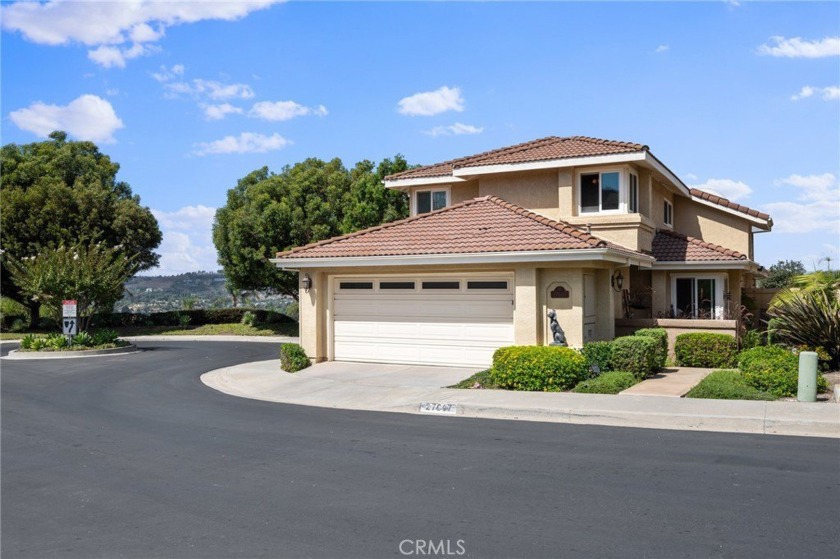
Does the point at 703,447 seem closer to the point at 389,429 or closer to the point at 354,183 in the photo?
the point at 389,429

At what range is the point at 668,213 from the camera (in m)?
25.4

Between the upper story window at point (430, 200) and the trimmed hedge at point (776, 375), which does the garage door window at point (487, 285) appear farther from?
the upper story window at point (430, 200)

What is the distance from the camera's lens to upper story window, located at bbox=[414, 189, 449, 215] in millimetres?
24703

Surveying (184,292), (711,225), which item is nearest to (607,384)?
(711,225)

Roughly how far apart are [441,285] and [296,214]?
767 inches

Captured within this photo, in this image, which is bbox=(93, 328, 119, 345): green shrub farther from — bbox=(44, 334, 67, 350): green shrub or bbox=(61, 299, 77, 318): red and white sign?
bbox=(61, 299, 77, 318): red and white sign

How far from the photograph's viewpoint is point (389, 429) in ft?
37.1

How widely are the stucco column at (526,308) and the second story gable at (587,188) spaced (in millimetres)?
3675

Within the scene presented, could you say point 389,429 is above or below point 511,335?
below

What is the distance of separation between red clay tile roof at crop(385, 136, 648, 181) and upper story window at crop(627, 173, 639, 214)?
3.71 feet

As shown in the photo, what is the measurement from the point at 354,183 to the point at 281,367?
19.0 meters

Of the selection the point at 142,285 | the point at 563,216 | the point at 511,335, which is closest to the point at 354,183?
the point at 563,216

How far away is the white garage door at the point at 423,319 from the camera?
58.6 ft

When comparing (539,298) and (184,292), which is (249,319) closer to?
(539,298)
